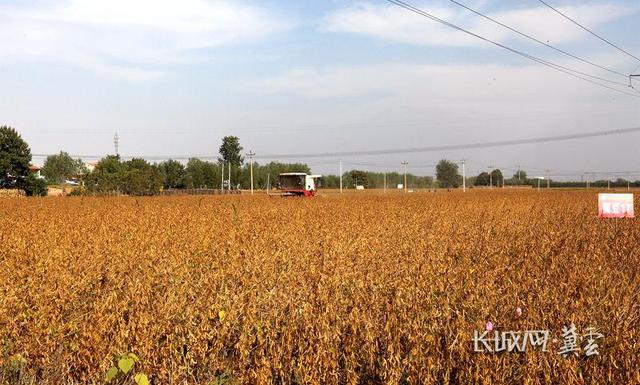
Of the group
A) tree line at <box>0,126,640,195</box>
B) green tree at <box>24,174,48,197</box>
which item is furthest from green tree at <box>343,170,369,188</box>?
green tree at <box>24,174,48,197</box>

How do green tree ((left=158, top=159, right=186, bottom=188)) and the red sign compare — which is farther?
green tree ((left=158, top=159, right=186, bottom=188))

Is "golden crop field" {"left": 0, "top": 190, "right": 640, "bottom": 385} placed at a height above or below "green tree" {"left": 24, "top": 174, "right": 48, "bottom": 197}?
below

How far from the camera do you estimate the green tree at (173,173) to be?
10038 cm

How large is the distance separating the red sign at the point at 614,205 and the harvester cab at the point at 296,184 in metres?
30.0

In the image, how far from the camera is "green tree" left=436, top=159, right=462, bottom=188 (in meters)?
135

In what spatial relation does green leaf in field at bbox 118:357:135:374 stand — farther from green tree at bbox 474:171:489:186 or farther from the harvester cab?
green tree at bbox 474:171:489:186

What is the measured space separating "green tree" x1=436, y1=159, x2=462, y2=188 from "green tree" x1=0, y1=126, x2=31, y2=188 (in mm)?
96181

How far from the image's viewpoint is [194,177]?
104312mm

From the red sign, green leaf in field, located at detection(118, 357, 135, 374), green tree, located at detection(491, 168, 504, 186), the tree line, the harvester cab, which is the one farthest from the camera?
green tree, located at detection(491, 168, 504, 186)

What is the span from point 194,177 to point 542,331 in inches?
4129

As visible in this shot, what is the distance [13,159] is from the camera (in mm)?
63531

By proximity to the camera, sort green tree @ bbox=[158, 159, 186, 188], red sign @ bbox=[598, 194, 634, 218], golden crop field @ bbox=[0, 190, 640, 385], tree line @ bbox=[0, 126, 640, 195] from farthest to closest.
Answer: green tree @ bbox=[158, 159, 186, 188], tree line @ bbox=[0, 126, 640, 195], red sign @ bbox=[598, 194, 634, 218], golden crop field @ bbox=[0, 190, 640, 385]

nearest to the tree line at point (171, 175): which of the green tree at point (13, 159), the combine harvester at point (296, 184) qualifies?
the green tree at point (13, 159)

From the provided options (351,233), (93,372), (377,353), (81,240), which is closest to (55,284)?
(93,372)
